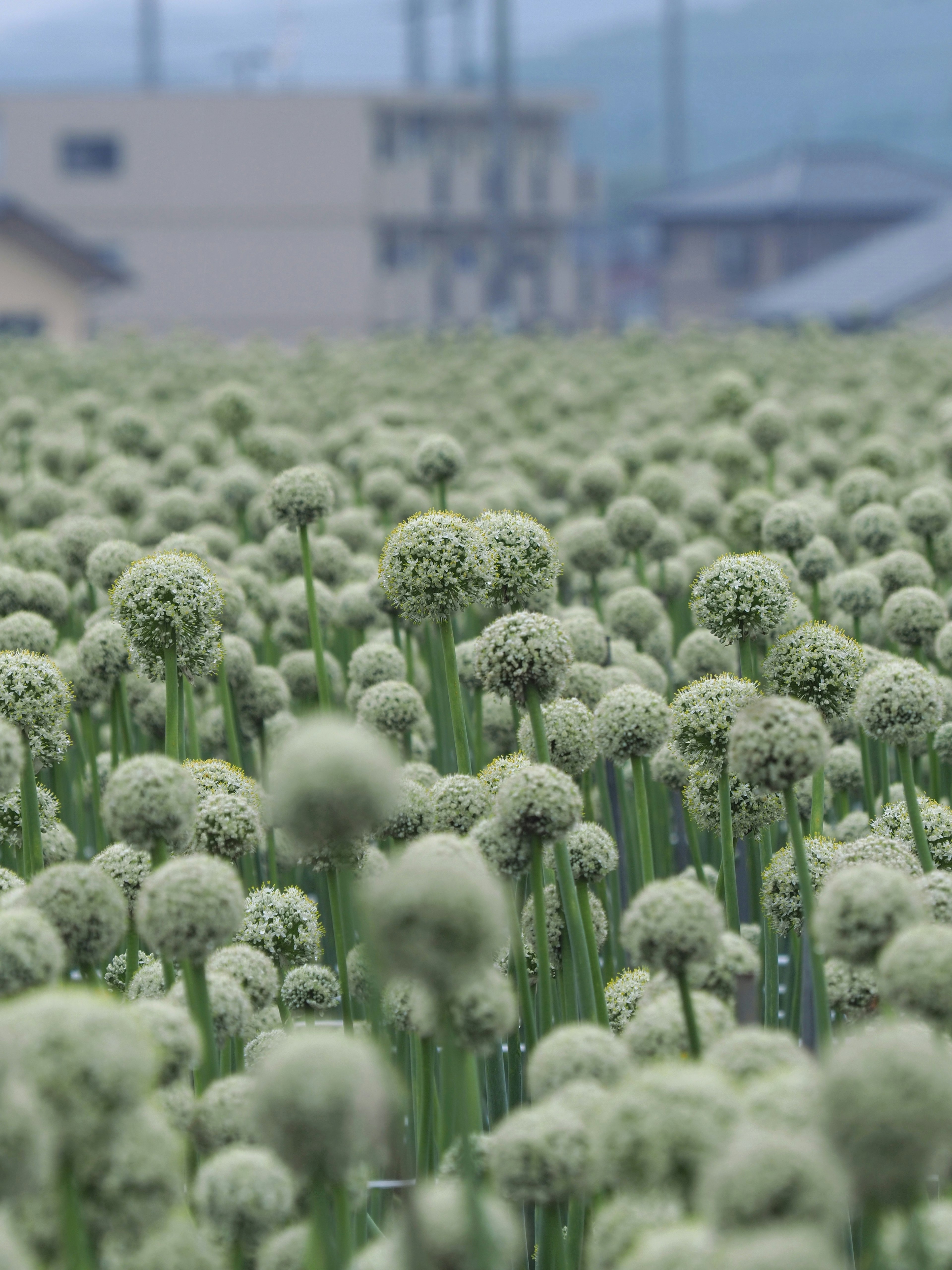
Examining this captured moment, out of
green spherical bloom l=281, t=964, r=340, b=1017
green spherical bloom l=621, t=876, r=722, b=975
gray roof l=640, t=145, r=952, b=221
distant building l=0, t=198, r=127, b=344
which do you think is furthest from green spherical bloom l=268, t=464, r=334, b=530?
gray roof l=640, t=145, r=952, b=221

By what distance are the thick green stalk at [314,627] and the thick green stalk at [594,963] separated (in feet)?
1.93

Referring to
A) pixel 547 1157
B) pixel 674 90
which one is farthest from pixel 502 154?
pixel 674 90

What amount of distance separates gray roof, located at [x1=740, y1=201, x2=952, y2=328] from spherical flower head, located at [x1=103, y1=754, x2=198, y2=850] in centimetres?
2489

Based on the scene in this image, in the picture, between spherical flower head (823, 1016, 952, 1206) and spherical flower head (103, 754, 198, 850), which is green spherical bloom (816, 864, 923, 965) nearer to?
spherical flower head (823, 1016, 952, 1206)

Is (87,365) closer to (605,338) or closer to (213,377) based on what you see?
(213,377)

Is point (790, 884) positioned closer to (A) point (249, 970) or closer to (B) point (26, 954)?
(A) point (249, 970)

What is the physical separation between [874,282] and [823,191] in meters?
14.8

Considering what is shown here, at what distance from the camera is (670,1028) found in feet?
3.42

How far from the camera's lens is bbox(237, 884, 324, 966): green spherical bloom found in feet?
5.26

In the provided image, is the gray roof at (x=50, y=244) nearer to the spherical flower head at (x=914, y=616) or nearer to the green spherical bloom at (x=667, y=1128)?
the spherical flower head at (x=914, y=616)

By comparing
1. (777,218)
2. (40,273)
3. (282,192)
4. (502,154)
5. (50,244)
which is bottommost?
(40,273)

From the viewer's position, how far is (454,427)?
5.74 metres

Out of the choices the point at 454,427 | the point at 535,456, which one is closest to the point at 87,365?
the point at 454,427

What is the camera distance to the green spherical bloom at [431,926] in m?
0.83
